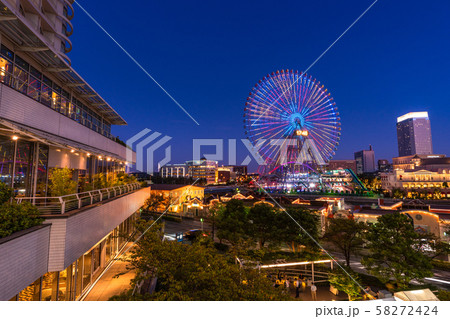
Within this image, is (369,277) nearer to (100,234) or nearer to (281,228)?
(281,228)

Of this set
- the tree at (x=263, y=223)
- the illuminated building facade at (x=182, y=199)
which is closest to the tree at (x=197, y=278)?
the tree at (x=263, y=223)

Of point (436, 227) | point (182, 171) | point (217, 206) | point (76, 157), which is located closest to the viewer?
point (76, 157)

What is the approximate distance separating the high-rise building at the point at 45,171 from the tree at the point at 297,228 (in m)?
12.0

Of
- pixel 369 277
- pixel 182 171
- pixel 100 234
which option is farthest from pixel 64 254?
pixel 182 171

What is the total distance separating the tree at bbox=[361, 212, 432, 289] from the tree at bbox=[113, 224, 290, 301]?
32.9 feet

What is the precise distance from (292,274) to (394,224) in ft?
24.4

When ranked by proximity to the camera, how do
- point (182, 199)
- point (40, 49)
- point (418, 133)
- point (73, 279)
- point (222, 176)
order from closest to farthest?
point (73, 279) → point (40, 49) → point (182, 199) → point (222, 176) → point (418, 133)

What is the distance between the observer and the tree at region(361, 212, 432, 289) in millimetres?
12750

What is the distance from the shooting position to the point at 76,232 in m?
7.44

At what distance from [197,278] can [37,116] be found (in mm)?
8937

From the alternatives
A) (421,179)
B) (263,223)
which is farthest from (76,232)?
(421,179)

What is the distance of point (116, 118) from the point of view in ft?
74.5

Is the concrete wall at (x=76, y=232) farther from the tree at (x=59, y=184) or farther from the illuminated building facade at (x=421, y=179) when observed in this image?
the illuminated building facade at (x=421, y=179)

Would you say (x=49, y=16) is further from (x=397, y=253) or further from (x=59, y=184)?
(x=397, y=253)
